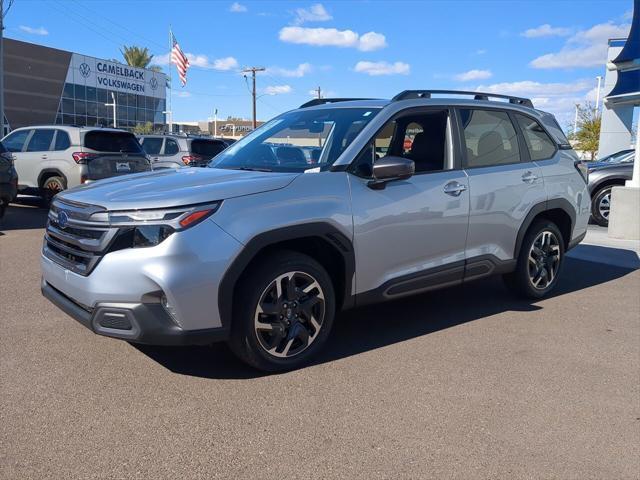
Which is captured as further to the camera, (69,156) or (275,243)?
(69,156)

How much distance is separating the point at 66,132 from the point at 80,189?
8.52 m

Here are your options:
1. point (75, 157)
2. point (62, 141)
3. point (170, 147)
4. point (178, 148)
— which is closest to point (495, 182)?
point (75, 157)

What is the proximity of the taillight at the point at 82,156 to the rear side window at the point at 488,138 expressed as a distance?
8.46m

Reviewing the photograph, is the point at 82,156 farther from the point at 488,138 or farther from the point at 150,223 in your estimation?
the point at 150,223

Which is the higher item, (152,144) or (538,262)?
(152,144)

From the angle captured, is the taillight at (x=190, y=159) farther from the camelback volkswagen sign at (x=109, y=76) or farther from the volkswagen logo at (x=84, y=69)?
the volkswagen logo at (x=84, y=69)

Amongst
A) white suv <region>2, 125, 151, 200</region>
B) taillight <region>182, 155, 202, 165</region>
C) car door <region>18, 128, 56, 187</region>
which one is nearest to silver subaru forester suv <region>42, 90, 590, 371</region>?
white suv <region>2, 125, 151, 200</region>

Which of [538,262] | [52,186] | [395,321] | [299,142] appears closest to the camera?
[299,142]

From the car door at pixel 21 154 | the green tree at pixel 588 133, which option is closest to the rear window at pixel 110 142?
the car door at pixel 21 154

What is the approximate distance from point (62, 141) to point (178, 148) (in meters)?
3.45

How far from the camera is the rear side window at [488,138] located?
5.01 metres

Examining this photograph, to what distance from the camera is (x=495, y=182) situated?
5047 millimetres

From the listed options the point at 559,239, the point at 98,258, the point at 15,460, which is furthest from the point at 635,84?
the point at 15,460

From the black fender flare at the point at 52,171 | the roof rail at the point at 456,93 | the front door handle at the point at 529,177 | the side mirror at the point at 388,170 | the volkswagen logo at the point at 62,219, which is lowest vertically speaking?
the black fender flare at the point at 52,171
